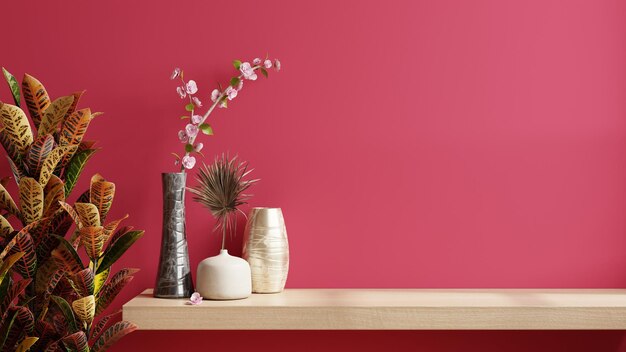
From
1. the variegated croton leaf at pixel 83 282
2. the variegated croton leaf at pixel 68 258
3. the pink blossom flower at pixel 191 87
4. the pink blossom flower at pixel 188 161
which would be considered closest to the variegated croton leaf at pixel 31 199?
the variegated croton leaf at pixel 68 258

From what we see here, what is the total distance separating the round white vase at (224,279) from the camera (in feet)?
6.86

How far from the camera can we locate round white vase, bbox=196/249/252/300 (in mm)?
2092

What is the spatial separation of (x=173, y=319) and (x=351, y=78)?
1005 mm

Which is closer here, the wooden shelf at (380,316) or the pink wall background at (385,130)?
the wooden shelf at (380,316)

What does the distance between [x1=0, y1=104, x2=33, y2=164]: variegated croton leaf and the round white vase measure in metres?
0.65

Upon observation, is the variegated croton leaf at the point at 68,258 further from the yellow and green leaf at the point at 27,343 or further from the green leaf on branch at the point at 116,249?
the yellow and green leaf at the point at 27,343

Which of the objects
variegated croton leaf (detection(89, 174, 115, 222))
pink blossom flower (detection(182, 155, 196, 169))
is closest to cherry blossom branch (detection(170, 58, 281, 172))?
pink blossom flower (detection(182, 155, 196, 169))

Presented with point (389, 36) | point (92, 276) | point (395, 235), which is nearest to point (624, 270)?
point (395, 235)

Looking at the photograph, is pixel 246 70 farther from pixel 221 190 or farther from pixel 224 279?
pixel 224 279

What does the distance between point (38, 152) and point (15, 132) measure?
10 centimetres

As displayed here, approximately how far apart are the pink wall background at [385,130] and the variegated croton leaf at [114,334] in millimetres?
337

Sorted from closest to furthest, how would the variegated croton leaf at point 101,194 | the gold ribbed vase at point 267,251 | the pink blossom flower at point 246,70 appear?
the variegated croton leaf at point 101,194 < the gold ribbed vase at point 267,251 < the pink blossom flower at point 246,70

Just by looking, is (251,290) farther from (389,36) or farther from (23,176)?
(389,36)

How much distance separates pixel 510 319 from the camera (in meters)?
2.00
